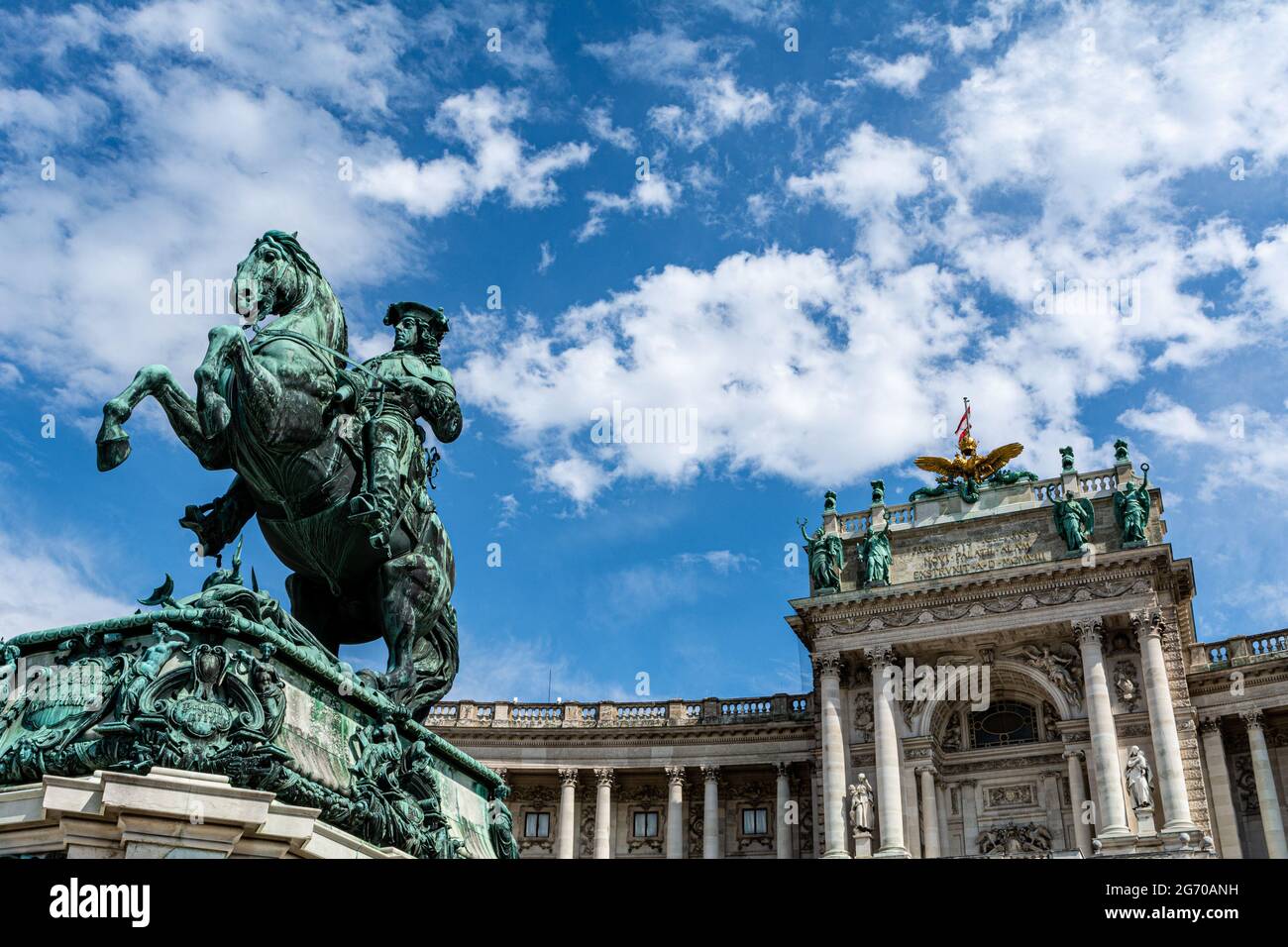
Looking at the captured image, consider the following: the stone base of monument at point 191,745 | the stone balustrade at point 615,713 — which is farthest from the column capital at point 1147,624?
the stone base of monument at point 191,745

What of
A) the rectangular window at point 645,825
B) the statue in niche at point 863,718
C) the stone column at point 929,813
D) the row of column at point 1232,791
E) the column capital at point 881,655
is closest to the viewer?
the row of column at point 1232,791

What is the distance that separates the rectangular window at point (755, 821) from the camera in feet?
162

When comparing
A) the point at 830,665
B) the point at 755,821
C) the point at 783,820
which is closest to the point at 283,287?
the point at 830,665

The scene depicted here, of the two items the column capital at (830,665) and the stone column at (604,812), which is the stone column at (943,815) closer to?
the column capital at (830,665)

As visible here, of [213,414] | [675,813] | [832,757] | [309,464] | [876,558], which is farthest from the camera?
[675,813]

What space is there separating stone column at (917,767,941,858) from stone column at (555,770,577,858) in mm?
14046

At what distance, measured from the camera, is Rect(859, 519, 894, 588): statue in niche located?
46.5 meters

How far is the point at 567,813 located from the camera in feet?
163

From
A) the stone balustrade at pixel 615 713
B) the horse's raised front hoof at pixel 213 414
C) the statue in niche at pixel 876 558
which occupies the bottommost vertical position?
the horse's raised front hoof at pixel 213 414

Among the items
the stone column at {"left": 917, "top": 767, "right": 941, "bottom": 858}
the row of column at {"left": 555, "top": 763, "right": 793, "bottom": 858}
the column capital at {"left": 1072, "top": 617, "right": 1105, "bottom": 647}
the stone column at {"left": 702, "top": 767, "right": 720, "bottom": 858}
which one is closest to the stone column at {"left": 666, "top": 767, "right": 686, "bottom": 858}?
the row of column at {"left": 555, "top": 763, "right": 793, "bottom": 858}

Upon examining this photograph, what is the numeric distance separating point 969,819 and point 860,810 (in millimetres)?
4414

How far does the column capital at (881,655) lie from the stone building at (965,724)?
0.24 ft

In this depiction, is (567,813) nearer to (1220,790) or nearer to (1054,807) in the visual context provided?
(1054,807)
